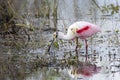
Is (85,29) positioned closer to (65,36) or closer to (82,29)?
(82,29)

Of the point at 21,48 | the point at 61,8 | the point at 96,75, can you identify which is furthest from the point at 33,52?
the point at 61,8

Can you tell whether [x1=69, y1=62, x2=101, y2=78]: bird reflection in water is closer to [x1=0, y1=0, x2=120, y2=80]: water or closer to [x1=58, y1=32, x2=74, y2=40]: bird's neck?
[x1=0, y1=0, x2=120, y2=80]: water

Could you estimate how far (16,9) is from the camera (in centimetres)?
1123

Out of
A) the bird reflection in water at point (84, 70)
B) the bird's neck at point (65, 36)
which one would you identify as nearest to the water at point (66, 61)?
the bird reflection in water at point (84, 70)

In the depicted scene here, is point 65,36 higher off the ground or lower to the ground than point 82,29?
lower

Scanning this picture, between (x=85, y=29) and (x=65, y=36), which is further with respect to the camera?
(x=65, y=36)

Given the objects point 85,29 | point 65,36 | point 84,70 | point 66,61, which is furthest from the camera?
point 65,36

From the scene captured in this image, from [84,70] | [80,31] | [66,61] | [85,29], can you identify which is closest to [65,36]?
[80,31]

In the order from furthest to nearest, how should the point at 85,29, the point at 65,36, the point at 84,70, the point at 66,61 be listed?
the point at 65,36
the point at 85,29
the point at 66,61
the point at 84,70

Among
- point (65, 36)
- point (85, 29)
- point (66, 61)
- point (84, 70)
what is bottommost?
point (84, 70)

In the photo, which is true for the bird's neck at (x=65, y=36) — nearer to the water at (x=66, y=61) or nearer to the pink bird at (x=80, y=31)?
the pink bird at (x=80, y=31)

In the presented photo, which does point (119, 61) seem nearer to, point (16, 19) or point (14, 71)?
point (14, 71)

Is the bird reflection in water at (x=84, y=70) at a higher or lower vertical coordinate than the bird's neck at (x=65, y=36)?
lower

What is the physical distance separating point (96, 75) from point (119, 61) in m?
0.93
